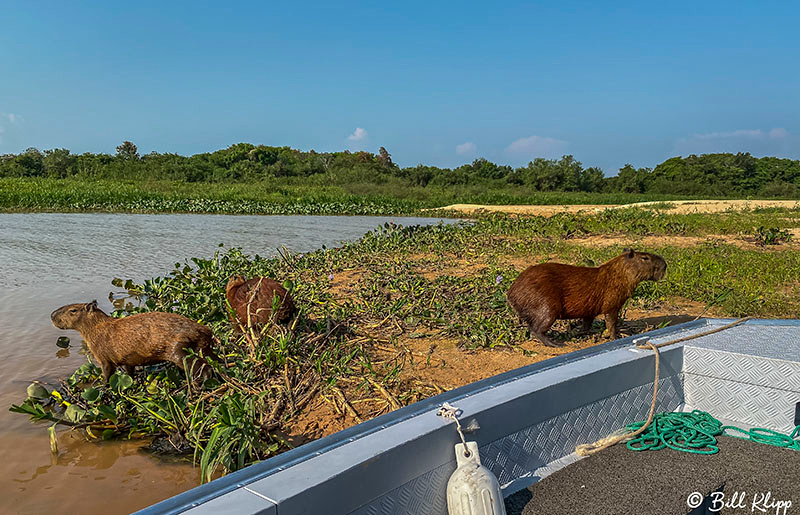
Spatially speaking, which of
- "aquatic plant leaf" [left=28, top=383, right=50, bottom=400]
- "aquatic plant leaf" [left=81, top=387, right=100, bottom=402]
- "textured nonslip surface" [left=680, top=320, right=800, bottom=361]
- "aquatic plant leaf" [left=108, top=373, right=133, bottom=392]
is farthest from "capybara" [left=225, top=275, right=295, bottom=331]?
"textured nonslip surface" [left=680, top=320, right=800, bottom=361]

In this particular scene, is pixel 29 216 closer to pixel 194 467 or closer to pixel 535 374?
pixel 194 467

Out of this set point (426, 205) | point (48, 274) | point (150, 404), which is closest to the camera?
point (150, 404)

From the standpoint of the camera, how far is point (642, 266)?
4977 millimetres

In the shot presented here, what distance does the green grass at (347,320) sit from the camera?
3.72 meters

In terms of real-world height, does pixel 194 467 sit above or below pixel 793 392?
below

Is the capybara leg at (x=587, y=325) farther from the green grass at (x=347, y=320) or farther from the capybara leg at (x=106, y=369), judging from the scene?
the capybara leg at (x=106, y=369)

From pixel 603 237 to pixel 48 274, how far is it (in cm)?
919

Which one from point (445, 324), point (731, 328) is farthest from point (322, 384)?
point (731, 328)

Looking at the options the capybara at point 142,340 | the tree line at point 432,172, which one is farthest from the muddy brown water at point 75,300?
the tree line at point 432,172

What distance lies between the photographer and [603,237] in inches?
465

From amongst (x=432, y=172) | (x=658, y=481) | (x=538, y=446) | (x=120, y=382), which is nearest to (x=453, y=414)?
(x=538, y=446)

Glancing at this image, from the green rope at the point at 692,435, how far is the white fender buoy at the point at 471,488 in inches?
39.2

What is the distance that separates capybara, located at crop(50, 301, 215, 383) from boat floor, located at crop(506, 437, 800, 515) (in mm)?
2518

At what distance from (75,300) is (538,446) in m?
6.82
